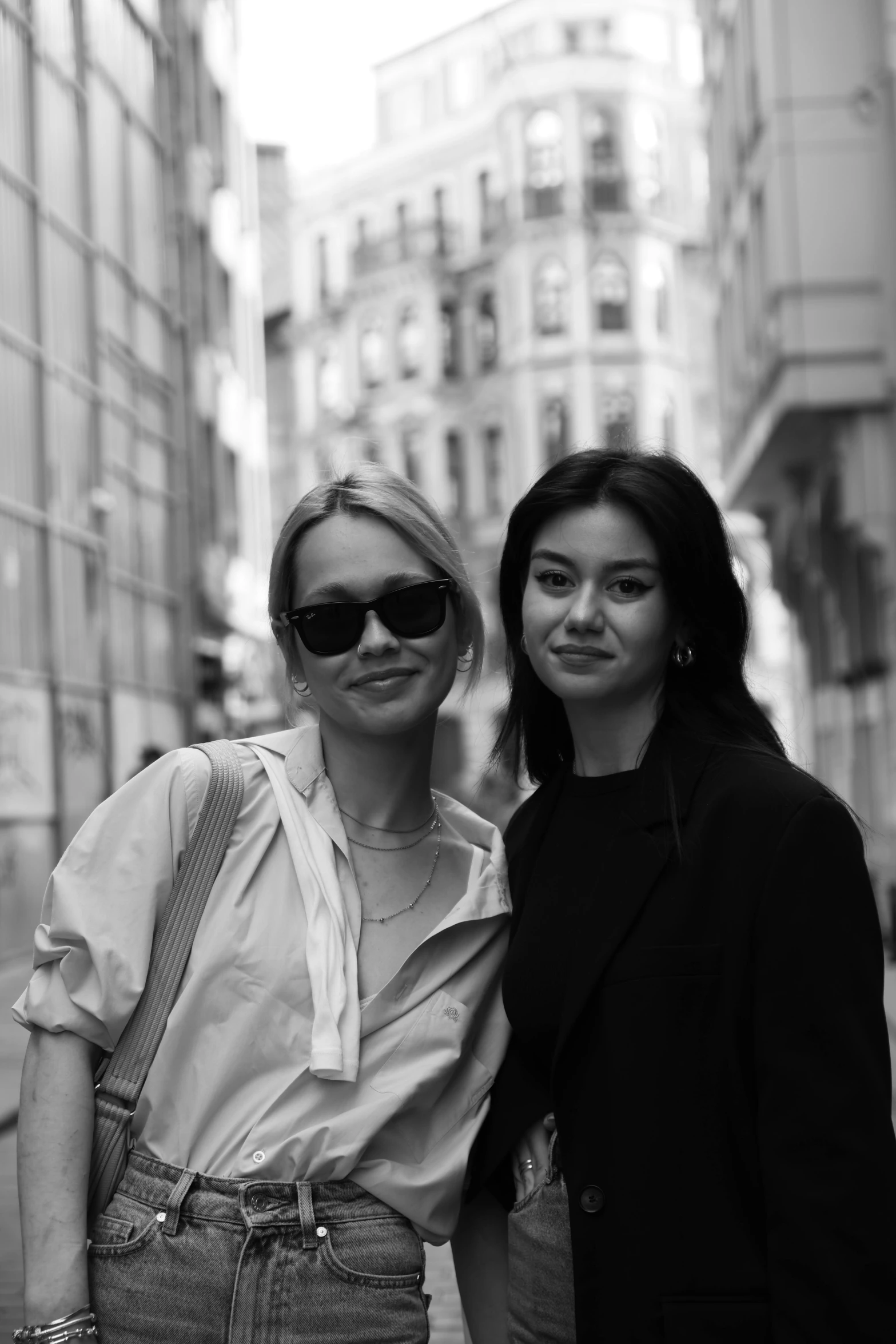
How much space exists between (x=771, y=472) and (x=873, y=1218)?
22.1 meters

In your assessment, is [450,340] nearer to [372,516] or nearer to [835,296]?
[835,296]

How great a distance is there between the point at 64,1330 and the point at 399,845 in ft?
2.91

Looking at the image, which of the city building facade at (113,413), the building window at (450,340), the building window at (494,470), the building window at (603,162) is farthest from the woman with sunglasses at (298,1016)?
the building window at (450,340)

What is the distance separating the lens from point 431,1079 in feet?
8.43

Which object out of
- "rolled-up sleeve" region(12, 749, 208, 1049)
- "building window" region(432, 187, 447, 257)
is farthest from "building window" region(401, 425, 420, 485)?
"rolled-up sleeve" region(12, 749, 208, 1049)

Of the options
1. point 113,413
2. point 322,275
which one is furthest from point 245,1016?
point 322,275

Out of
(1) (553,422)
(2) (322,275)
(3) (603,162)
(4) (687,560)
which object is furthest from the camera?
(2) (322,275)

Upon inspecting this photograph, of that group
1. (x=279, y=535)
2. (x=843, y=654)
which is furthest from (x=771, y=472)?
(x=279, y=535)

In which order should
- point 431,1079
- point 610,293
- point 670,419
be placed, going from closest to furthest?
point 431,1079 → point 670,419 → point 610,293

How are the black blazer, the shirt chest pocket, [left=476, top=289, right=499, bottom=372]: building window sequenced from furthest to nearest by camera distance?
[left=476, top=289, right=499, bottom=372]: building window < the shirt chest pocket < the black blazer

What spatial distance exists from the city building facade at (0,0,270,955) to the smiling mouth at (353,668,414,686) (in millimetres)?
9995

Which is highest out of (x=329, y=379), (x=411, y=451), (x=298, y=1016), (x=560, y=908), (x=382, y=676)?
(x=329, y=379)

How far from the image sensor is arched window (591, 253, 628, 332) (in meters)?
54.3

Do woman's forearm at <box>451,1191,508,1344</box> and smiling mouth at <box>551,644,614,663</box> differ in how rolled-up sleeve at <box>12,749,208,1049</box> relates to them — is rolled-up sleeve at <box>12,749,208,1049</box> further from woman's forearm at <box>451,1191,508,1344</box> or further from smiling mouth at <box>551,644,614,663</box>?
woman's forearm at <box>451,1191,508,1344</box>
